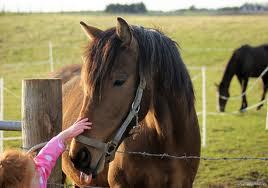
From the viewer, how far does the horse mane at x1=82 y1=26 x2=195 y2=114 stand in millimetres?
2859

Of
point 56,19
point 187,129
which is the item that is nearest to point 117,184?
point 187,129

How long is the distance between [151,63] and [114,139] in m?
0.59

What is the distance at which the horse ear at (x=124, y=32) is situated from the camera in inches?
114

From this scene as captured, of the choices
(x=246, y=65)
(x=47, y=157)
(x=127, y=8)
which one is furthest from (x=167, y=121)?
(x=127, y=8)

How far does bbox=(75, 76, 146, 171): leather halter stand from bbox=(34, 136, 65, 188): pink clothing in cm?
19

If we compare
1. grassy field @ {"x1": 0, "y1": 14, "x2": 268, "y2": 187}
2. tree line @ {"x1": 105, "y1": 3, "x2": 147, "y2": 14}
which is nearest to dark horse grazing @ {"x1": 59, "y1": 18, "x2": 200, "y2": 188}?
grassy field @ {"x1": 0, "y1": 14, "x2": 268, "y2": 187}

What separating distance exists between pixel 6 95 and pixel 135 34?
605 inches

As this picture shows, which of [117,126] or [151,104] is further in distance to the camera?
[151,104]

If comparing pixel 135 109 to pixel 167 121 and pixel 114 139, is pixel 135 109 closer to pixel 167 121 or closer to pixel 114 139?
pixel 114 139

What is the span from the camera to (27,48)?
32.0 meters

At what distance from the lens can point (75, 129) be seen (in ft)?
8.91

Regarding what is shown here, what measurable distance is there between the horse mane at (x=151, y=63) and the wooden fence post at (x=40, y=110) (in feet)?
0.74

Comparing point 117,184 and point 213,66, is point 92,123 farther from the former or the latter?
point 213,66

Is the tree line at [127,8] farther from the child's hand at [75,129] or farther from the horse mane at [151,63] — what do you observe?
the child's hand at [75,129]
